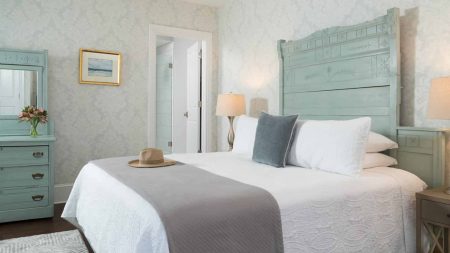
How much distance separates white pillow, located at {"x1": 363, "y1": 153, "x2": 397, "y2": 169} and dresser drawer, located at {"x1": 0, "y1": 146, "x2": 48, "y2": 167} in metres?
2.96

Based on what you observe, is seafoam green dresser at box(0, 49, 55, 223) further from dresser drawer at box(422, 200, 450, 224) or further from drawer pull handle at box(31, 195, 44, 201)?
dresser drawer at box(422, 200, 450, 224)

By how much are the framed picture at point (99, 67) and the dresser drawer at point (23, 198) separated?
1.37m

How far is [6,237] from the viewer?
2.96 meters

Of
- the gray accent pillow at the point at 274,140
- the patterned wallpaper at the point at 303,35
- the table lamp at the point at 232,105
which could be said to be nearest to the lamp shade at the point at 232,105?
the table lamp at the point at 232,105

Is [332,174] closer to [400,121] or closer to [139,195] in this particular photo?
[400,121]

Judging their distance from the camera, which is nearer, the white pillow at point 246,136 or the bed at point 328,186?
the bed at point 328,186

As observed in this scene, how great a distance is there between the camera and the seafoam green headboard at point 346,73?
2.56 m

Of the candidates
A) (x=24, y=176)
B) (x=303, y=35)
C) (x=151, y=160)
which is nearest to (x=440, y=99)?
(x=303, y=35)

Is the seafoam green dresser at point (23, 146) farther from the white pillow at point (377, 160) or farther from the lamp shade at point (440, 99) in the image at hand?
the lamp shade at point (440, 99)

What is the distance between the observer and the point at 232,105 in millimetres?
4090

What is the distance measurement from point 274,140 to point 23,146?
8.04 feet

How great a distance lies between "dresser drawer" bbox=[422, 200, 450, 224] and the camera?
1984 mm

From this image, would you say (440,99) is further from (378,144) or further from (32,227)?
(32,227)

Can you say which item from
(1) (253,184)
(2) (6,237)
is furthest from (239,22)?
(2) (6,237)
